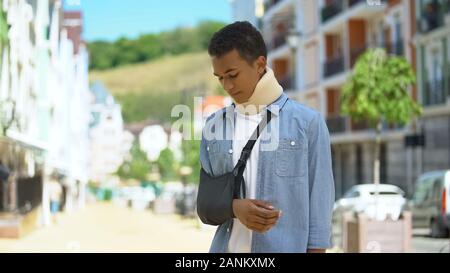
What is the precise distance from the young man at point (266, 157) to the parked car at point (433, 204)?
14.6 metres

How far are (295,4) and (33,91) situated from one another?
39.7 ft

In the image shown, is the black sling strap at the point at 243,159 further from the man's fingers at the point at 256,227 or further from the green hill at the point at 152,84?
the green hill at the point at 152,84

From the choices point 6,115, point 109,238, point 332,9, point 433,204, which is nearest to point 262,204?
point 6,115

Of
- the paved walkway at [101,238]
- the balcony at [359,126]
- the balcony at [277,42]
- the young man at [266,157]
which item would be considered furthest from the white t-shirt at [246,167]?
the balcony at [359,126]

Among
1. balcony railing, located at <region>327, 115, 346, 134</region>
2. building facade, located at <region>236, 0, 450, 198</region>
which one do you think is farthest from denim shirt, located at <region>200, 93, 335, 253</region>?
balcony railing, located at <region>327, 115, 346, 134</region>

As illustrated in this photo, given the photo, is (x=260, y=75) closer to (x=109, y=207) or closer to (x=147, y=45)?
(x=147, y=45)

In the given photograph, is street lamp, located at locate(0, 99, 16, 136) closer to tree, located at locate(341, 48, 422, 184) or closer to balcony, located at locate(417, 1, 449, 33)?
tree, located at locate(341, 48, 422, 184)

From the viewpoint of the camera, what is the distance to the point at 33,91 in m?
7.57

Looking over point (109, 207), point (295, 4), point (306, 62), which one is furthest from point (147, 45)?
point (306, 62)

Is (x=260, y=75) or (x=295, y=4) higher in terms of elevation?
(x=295, y=4)

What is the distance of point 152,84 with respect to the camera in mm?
6824

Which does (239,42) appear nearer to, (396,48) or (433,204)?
(433,204)

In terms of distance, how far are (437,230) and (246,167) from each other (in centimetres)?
1541
